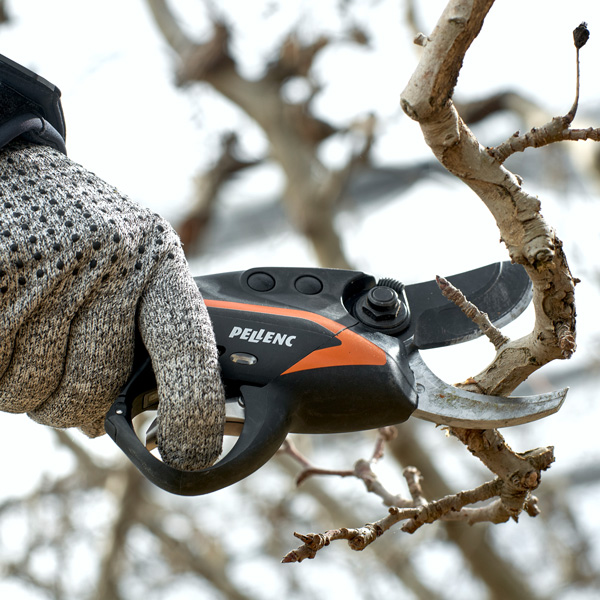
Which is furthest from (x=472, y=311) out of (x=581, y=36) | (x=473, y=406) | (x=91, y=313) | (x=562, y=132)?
(x=91, y=313)

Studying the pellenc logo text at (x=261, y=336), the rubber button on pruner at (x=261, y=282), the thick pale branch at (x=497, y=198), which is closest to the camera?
the thick pale branch at (x=497, y=198)

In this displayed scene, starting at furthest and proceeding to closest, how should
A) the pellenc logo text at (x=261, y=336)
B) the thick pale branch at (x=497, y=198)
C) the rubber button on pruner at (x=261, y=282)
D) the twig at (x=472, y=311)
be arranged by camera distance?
1. the rubber button on pruner at (x=261, y=282)
2. the pellenc logo text at (x=261, y=336)
3. the twig at (x=472, y=311)
4. the thick pale branch at (x=497, y=198)

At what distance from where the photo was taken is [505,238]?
103 centimetres

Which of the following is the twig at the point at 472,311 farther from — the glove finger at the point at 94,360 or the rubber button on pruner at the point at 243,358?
the glove finger at the point at 94,360

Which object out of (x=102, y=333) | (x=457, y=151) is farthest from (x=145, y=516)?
(x=457, y=151)

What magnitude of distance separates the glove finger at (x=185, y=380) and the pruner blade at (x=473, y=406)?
0.29 metres

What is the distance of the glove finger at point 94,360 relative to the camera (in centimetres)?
107

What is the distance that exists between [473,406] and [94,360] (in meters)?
0.54

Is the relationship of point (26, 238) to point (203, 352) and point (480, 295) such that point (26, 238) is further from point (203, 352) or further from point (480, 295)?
point (480, 295)

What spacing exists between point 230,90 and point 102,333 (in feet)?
10.4

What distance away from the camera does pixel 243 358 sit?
109cm

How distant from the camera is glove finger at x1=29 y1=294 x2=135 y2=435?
1065 mm

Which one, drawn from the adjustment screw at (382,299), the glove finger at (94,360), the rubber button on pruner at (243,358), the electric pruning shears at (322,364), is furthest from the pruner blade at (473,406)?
the glove finger at (94,360)

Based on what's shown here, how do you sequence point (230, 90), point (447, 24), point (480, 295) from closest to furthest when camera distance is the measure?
point (447, 24)
point (480, 295)
point (230, 90)
